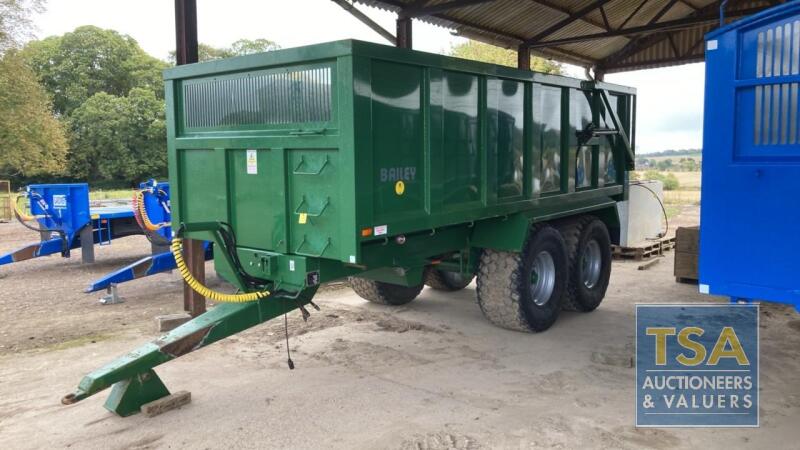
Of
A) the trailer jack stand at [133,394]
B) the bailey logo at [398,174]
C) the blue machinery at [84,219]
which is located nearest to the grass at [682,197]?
the blue machinery at [84,219]

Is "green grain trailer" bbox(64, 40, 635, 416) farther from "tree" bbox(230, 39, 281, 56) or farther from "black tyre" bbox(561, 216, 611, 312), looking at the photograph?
"tree" bbox(230, 39, 281, 56)

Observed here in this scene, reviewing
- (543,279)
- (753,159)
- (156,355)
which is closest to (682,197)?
(543,279)

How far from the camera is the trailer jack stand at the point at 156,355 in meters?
4.27

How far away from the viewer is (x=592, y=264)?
26.5ft

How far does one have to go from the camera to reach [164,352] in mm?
4430

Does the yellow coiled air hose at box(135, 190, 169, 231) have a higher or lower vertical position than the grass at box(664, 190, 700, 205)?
higher

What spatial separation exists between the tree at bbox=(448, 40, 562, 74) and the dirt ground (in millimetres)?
18958

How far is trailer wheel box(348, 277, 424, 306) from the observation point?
25.2ft

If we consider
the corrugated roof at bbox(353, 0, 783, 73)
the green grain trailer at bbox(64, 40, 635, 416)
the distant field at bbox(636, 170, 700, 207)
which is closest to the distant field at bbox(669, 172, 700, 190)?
the distant field at bbox(636, 170, 700, 207)

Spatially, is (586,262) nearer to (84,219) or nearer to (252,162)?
(252,162)

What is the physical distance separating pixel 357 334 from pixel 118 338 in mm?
2456

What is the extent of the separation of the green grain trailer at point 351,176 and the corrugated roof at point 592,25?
14.2 ft

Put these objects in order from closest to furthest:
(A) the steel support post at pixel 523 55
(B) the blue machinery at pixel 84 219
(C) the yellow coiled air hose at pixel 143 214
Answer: (C) the yellow coiled air hose at pixel 143 214 < (B) the blue machinery at pixel 84 219 < (A) the steel support post at pixel 523 55

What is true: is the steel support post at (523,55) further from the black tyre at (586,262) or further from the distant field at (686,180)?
the distant field at (686,180)
